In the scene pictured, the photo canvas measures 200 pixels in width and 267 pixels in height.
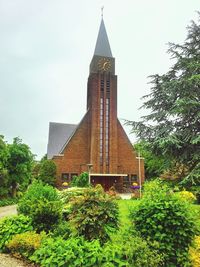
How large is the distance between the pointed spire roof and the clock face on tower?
97 cm

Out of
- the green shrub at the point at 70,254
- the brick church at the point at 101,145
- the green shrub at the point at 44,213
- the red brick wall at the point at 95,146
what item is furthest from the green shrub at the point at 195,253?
the red brick wall at the point at 95,146

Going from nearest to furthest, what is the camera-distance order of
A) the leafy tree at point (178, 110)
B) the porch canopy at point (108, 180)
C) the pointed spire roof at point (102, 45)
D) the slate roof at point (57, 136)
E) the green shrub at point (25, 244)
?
1. the green shrub at point (25, 244)
2. the leafy tree at point (178, 110)
3. the porch canopy at point (108, 180)
4. the pointed spire roof at point (102, 45)
5. the slate roof at point (57, 136)

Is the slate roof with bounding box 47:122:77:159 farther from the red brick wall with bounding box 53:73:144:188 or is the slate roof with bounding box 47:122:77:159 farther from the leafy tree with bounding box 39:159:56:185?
the leafy tree with bounding box 39:159:56:185

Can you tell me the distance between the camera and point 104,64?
3772cm

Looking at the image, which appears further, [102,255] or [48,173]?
[48,173]

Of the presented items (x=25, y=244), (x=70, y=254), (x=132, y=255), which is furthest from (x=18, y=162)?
(x=132, y=255)

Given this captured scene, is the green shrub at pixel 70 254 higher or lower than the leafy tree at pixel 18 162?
lower

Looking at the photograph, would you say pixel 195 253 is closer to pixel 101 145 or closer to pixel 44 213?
pixel 44 213

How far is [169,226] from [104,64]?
3423cm

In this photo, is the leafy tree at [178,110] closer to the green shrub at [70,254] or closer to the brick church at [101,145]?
the green shrub at [70,254]

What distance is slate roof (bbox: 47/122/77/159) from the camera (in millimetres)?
42156

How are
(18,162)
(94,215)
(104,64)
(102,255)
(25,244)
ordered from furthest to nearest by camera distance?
(104,64) → (18,162) → (25,244) → (94,215) → (102,255)

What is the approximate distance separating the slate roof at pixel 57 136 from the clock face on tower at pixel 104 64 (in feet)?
35.4

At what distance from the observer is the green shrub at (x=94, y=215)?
5.82m
